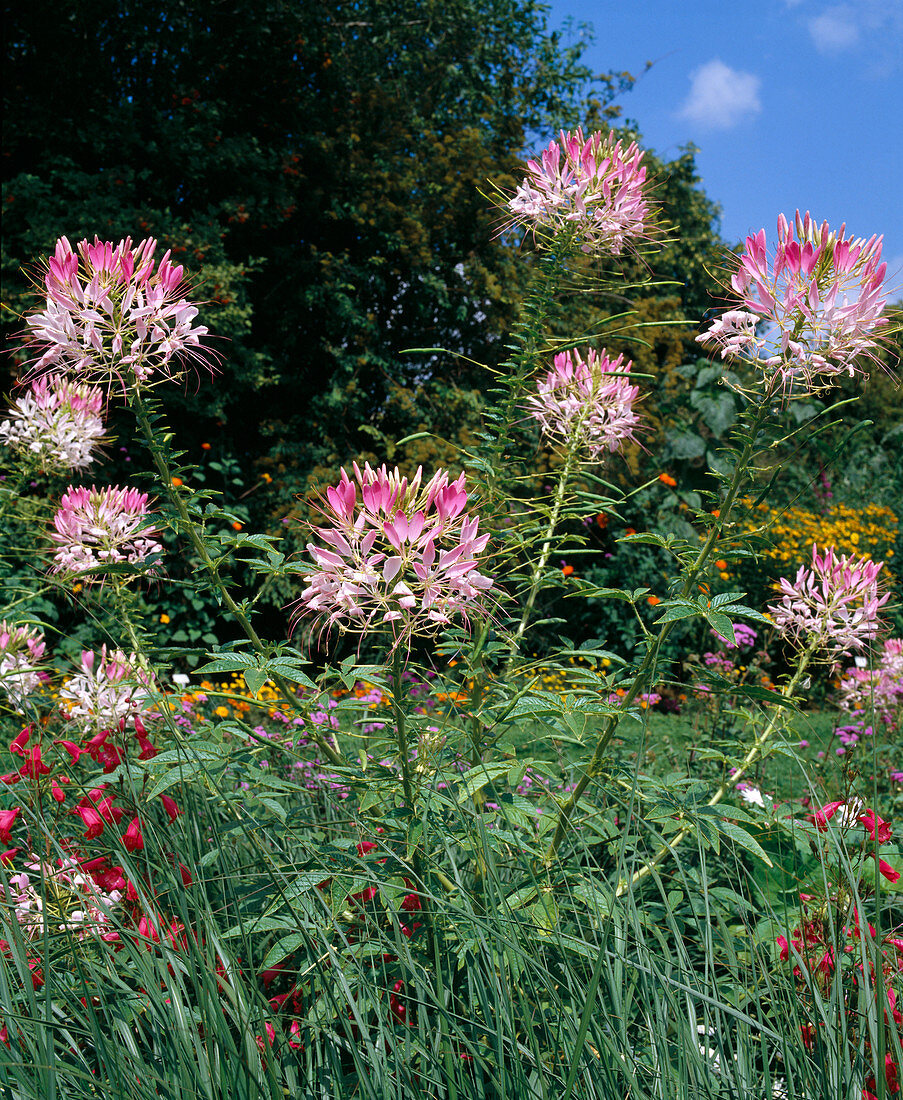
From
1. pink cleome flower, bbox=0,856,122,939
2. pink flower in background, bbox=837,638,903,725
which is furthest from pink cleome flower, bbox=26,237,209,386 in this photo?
pink flower in background, bbox=837,638,903,725

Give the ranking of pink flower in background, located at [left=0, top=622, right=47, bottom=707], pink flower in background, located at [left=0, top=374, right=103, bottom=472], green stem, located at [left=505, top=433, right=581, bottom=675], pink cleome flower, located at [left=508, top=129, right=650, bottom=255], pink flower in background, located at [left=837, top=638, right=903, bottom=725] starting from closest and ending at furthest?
pink cleome flower, located at [left=508, top=129, right=650, bottom=255]
green stem, located at [left=505, top=433, right=581, bottom=675]
pink flower in background, located at [left=0, top=622, right=47, bottom=707]
pink flower in background, located at [left=0, top=374, right=103, bottom=472]
pink flower in background, located at [left=837, top=638, right=903, bottom=725]

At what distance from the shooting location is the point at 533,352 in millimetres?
1860

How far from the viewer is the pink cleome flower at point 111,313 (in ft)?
4.95

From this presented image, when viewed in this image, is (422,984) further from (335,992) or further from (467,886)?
(467,886)

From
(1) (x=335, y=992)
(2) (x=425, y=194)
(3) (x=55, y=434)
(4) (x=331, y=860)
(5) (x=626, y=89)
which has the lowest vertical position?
(1) (x=335, y=992)

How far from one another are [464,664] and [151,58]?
9076 mm

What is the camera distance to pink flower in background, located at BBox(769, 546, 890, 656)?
7.09 ft

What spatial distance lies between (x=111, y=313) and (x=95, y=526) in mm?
716

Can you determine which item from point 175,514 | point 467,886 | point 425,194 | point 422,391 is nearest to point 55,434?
point 175,514

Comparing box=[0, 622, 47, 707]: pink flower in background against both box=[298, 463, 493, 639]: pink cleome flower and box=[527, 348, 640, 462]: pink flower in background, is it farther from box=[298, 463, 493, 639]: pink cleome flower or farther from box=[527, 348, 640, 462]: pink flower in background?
box=[527, 348, 640, 462]: pink flower in background

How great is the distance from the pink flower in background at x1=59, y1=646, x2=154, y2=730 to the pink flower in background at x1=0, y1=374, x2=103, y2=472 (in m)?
0.80

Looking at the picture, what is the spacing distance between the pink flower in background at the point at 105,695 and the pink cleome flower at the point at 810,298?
69.8 inches

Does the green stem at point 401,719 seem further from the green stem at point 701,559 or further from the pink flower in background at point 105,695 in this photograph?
the pink flower in background at point 105,695

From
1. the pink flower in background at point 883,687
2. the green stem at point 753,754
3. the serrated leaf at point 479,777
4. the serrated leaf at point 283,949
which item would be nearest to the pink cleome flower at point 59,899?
the serrated leaf at point 283,949
